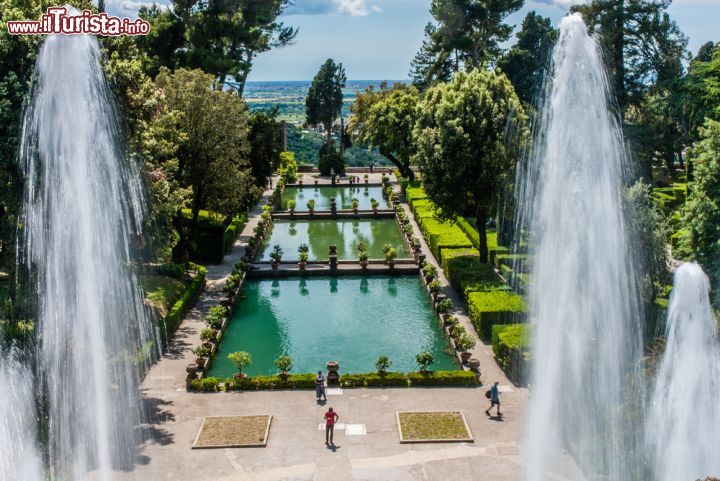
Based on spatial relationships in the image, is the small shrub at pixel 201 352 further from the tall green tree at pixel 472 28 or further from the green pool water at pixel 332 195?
the tall green tree at pixel 472 28

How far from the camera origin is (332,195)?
216 feet

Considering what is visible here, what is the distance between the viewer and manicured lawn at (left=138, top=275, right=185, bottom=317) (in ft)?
94.6

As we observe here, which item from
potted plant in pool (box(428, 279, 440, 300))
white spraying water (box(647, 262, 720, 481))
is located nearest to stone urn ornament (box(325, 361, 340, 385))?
potted plant in pool (box(428, 279, 440, 300))

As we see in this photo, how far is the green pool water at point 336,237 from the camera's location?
1718 inches

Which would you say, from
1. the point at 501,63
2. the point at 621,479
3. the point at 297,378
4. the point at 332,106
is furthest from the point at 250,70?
the point at 621,479

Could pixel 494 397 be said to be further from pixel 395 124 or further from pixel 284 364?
pixel 395 124

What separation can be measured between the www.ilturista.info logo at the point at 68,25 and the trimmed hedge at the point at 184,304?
34.0ft

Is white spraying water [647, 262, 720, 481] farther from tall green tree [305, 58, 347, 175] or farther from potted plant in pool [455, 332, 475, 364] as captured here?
tall green tree [305, 58, 347, 175]

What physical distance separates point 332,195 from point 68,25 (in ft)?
145

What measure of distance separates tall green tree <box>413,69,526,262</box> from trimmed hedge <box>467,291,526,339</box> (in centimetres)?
601

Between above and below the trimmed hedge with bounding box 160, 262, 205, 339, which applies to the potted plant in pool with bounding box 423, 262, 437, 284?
above

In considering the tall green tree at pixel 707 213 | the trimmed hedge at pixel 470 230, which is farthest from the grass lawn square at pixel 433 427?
the trimmed hedge at pixel 470 230

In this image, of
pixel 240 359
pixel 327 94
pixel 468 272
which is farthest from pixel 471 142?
pixel 327 94

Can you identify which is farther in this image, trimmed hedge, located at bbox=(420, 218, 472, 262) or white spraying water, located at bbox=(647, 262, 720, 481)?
trimmed hedge, located at bbox=(420, 218, 472, 262)
